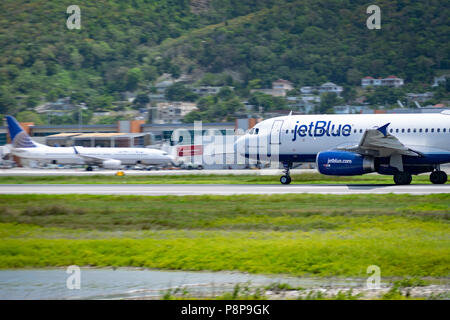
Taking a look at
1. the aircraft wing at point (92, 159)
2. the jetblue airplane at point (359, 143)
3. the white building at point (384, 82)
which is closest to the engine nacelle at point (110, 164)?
the aircraft wing at point (92, 159)

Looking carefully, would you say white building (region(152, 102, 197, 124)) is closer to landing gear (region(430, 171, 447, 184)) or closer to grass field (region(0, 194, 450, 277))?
landing gear (region(430, 171, 447, 184))

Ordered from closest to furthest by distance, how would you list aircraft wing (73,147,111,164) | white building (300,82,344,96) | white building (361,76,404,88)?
aircraft wing (73,147,111,164), white building (361,76,404,88), white building (300,82,344,96)

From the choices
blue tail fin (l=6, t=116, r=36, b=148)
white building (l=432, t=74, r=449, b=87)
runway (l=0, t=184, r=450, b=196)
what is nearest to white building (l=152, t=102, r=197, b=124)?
white building (l=432, t=74, r=449, b=87)

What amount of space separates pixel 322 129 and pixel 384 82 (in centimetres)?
14122

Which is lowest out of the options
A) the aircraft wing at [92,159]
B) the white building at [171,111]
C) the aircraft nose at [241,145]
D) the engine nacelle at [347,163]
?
the aircraft wing at [92,159]

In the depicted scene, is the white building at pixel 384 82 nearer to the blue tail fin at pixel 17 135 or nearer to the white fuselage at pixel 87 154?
the white fuselage at pixel 87 154

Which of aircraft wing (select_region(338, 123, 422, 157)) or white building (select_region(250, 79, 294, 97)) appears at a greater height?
white building (select_region(250, 79, 294, 97))

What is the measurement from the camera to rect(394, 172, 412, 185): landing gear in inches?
1417

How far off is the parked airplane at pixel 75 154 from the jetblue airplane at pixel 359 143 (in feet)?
131

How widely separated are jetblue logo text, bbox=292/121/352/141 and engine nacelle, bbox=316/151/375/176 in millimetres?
3038

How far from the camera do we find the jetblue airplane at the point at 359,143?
34719mm

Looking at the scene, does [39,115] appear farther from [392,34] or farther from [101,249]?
[101,249]

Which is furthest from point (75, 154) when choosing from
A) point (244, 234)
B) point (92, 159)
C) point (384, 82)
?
point (384, 82)
